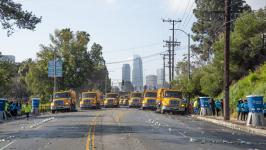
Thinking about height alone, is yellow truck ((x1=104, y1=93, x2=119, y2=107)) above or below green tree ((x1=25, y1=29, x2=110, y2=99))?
below

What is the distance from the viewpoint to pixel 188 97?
232 feet

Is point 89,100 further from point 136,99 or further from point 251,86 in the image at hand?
point 251,86

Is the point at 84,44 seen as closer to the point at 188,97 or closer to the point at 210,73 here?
the point at 188,97

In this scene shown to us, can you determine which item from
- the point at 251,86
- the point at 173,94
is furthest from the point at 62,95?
the point at 251,86

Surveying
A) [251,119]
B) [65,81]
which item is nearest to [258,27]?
[251,119]

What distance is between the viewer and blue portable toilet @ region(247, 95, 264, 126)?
31655mm

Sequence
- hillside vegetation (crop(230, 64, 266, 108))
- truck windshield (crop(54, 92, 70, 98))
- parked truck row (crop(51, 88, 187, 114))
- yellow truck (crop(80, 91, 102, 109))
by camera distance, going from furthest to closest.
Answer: yellow truck (crop(80, 91, 102, 109))
truck windshield (crop(54, 92, 70, 98))
parked truck row (crop(51, 88, 187, 114))
hillside vegetation (crop(230, 64, 266, 108))

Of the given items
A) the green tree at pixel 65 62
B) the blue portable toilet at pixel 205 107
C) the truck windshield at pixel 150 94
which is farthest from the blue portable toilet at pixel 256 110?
the green tree at pixel 65 62

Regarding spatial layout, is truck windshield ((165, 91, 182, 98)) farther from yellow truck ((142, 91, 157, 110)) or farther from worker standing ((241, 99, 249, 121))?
worker standing ((241, 99, 249, 121))

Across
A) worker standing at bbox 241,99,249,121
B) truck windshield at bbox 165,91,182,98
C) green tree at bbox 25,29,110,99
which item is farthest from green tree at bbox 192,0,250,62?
worker standing at bbox 241,99,249,121

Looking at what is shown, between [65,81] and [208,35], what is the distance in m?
26.7

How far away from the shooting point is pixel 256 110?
32.0 metres

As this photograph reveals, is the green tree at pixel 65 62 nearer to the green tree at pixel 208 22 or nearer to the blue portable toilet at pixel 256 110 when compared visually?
the green tree at pixel 208 22

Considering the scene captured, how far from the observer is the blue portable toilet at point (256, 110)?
1246 inches
